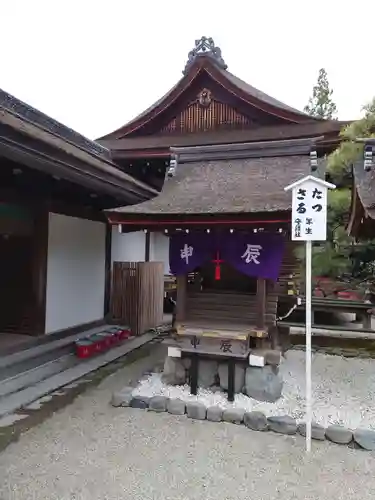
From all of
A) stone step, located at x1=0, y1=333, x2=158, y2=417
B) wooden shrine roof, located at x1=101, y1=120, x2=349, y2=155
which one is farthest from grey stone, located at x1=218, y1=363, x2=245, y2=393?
wooden shrine roof, located at x1=101, y1=120, x2=349, y2=155

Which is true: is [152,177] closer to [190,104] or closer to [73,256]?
[190,104]

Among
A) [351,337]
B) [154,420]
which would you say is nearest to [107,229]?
[154,420]

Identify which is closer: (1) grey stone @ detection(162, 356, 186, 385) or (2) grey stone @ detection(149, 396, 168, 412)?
(2) grey stone @ detection(149, 396, 168, 412)

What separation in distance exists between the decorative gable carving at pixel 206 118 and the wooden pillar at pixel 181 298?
5.94 metres

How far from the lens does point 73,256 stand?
24.4 ft

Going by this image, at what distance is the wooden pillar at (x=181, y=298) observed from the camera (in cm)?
554

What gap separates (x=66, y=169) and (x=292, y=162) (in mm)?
3373

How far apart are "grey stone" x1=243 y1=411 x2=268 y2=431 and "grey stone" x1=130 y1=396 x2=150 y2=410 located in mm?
1244

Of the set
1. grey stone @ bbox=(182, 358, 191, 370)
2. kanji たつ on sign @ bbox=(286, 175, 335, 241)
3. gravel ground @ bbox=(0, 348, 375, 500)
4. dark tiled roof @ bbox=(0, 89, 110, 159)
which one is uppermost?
dark tiled roof @ bbox=(0, 89, 110, 159)

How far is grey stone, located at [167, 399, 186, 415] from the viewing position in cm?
459

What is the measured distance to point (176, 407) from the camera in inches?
181

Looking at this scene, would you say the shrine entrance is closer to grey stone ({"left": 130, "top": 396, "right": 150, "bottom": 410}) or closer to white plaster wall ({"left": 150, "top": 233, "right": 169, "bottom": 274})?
grey stone ({"left": 130, "top": 396, "right": 150, "bottom": 410})

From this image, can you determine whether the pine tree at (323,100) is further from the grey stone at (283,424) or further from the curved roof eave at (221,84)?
the grey stone at (283,424)

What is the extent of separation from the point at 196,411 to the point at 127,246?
6.03m
